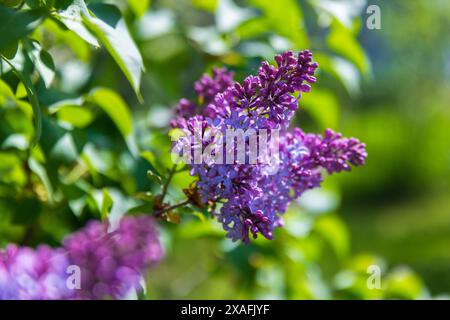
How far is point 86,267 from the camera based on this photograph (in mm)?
866

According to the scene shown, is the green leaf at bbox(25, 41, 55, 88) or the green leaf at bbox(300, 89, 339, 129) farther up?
the green leaf at bbox(300, 89, 339, 129)

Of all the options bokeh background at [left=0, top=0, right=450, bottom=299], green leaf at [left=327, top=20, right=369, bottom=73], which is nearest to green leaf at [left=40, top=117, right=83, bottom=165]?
bokeh background at [left=0, top=0, right=450, bottom=299]

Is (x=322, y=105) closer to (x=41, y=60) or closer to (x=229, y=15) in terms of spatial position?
(x=229, y=15)

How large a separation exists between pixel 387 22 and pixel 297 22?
235 inches

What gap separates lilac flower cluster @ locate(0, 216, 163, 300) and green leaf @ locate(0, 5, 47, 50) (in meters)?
0.26

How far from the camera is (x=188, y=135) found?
0.78m

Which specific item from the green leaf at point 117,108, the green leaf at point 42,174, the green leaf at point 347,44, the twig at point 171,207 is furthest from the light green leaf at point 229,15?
the twig at point 171,207

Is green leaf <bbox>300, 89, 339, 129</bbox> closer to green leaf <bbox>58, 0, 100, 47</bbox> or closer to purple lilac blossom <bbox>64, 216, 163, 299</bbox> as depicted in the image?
purple lilac blossom <bbox>64, 216, 163, 299</bbox>

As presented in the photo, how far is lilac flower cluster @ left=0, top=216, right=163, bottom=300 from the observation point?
826 millimetres

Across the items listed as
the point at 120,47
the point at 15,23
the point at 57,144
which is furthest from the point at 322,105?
the point at 15,23

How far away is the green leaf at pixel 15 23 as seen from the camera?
0.74 meters

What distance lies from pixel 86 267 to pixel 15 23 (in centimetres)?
30

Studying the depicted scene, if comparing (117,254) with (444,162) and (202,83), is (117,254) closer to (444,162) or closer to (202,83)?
(202,83)
